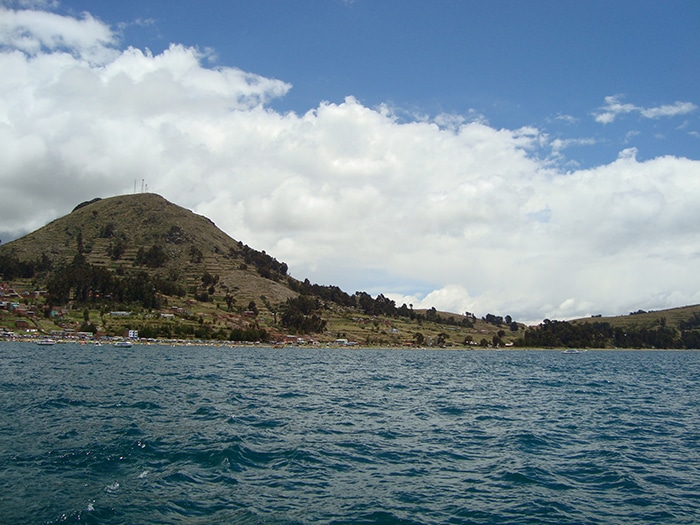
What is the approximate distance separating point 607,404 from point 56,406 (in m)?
52.2

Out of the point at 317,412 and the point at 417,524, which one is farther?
the point at 317,412

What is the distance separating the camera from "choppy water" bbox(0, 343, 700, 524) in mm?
19797

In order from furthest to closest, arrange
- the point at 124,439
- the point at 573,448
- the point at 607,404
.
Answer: the point at 607,404 → the point at 573,448 → the point at 124,439

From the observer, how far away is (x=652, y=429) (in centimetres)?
3959

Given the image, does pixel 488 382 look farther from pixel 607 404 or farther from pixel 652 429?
pixel 652 429

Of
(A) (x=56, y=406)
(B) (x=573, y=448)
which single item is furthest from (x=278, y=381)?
(B) (x=573, y=448)

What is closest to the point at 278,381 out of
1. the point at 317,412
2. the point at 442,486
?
the point at 317,412

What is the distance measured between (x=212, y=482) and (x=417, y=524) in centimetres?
Result: 954

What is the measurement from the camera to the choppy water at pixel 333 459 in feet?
65.0

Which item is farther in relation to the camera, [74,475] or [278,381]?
[278,381]

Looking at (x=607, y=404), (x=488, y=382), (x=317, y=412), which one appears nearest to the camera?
(x=317, y=412)

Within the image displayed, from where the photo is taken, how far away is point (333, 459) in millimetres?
27422

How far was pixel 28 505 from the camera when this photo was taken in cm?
1869

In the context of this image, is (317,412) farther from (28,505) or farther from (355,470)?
(28,505)
